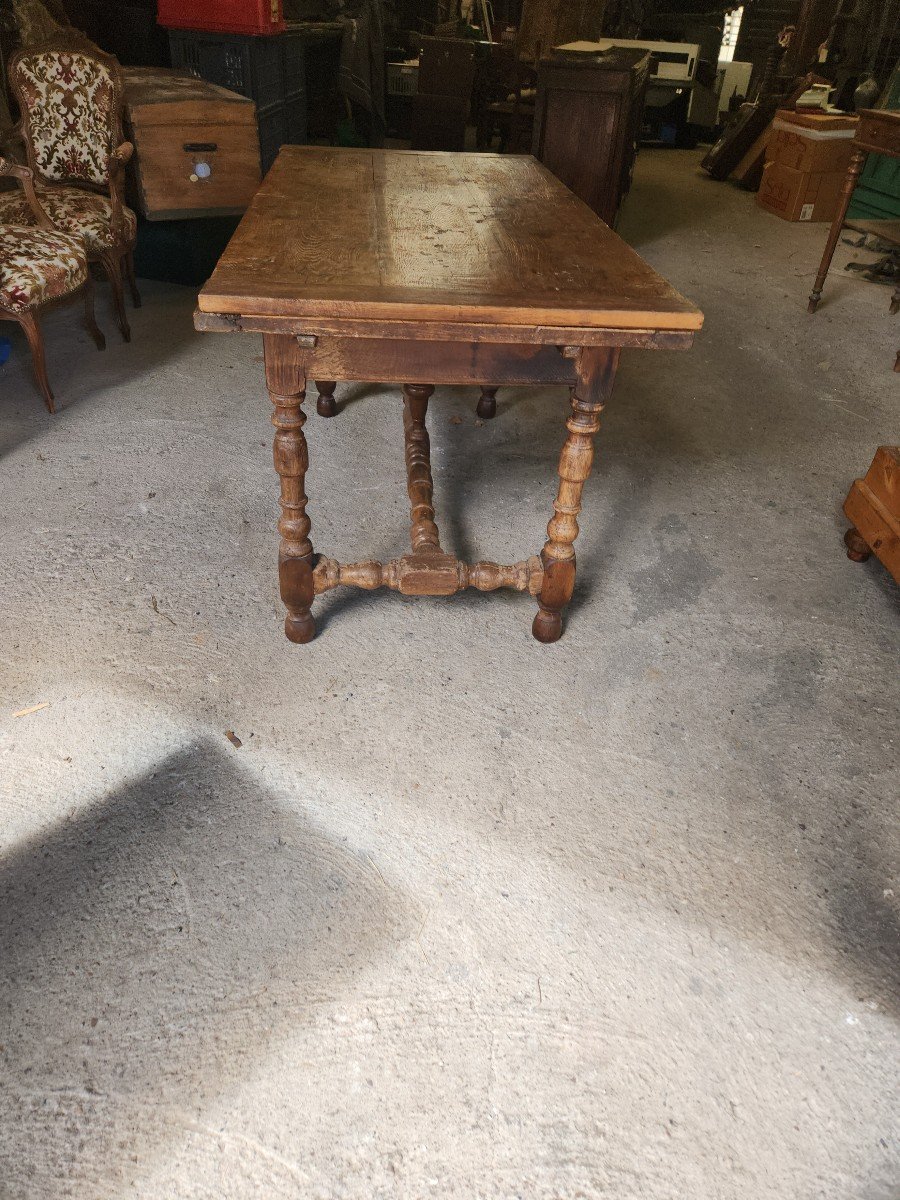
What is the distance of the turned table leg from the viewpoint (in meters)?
1.68

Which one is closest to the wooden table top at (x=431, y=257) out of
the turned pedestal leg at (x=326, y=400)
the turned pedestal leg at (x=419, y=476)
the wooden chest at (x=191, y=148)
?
the turned pedestal leg at (x=419, y=476)

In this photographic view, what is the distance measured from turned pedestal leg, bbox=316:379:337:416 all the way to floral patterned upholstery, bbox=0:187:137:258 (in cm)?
111

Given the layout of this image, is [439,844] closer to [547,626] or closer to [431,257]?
[547,626]

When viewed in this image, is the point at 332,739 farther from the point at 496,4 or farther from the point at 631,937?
the point at 496,4

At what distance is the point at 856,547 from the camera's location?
2588 millimetres

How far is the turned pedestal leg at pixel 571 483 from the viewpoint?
173cm

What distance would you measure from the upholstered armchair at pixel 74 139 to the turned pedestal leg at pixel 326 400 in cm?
114

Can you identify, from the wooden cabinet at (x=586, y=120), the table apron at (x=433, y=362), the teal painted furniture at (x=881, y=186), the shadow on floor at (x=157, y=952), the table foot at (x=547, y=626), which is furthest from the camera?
the teal painted furniture at (x=881, y=186)

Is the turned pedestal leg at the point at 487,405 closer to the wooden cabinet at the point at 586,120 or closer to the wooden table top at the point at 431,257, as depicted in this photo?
the wooden table top at the point at 431,257

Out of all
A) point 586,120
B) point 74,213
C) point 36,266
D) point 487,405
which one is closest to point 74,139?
point 74,213

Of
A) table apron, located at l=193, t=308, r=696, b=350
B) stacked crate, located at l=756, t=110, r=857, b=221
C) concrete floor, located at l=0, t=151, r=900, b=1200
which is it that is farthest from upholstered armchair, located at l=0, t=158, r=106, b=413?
stacked crate, located at l=756, t=110, r=857, b=221

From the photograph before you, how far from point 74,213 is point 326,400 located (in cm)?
128

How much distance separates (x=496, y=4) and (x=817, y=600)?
32.4 feet

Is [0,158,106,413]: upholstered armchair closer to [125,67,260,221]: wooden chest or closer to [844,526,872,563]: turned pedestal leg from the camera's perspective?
[125,67,260,221]: wooden chest
